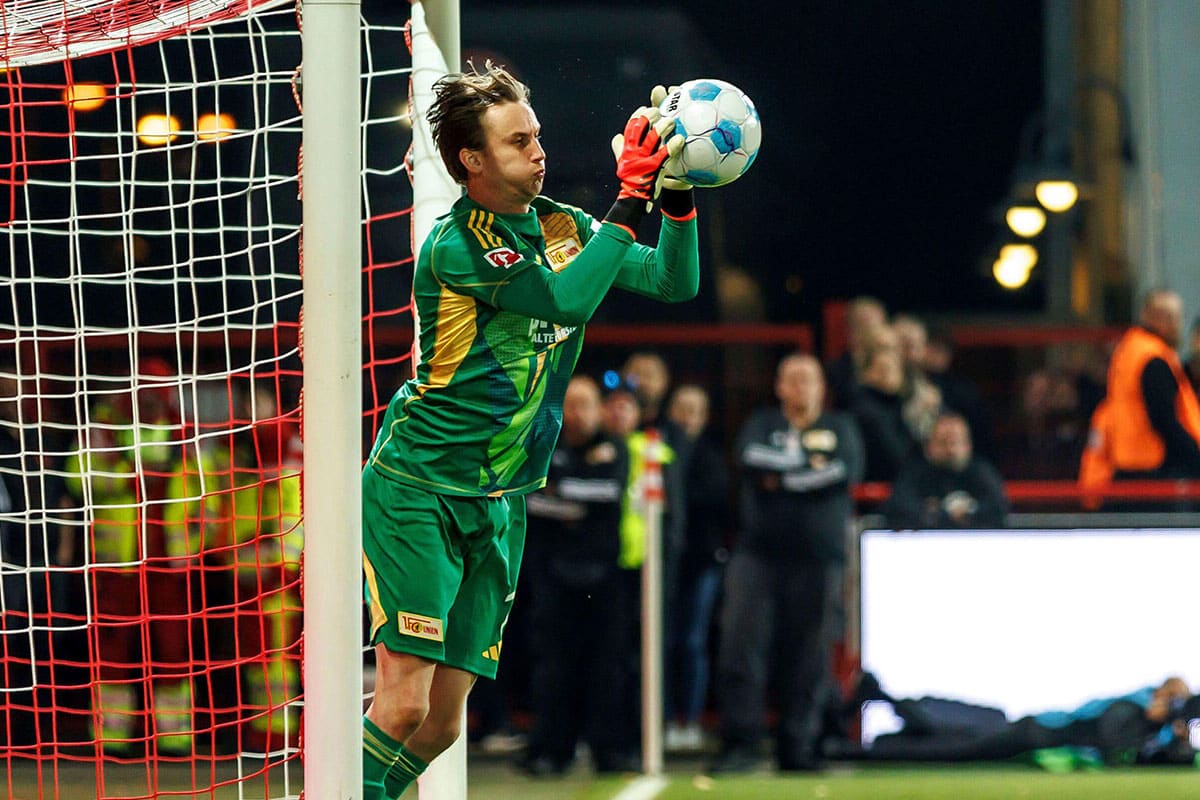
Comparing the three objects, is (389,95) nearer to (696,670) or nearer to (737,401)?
(737,401)

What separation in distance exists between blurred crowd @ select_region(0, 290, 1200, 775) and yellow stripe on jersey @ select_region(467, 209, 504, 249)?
3511 millimetres

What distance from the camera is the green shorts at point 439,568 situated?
11.8ft

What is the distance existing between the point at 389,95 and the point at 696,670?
14.9ft

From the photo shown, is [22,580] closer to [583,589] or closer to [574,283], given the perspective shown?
[583,589]

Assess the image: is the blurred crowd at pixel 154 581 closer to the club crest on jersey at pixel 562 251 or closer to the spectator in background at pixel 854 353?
the spectator in background at pixel 854 353

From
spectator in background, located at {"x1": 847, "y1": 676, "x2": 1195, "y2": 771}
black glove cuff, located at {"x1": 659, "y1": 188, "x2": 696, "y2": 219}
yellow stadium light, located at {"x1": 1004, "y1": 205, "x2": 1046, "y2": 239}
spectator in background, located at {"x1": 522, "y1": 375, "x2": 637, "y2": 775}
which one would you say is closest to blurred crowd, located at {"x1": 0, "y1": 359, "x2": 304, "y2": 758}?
spectator in background, located at {"x1": 522, "y1": 375, "x2": 637, "y2": 775}

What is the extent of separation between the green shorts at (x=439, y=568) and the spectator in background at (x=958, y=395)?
4977 mm

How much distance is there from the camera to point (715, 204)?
12.8m

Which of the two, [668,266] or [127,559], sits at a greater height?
[668,266]

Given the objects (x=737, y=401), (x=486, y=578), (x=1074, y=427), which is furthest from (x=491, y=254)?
(x=1074, y=427)

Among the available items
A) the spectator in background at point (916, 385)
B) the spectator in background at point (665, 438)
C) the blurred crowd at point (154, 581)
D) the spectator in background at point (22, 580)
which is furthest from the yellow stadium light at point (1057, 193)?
the spectator in background at point (22, 580)

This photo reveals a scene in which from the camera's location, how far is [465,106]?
3.64 metres

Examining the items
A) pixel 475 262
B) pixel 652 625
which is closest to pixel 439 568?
pixel 475 262

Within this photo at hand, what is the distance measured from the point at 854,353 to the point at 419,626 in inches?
206
